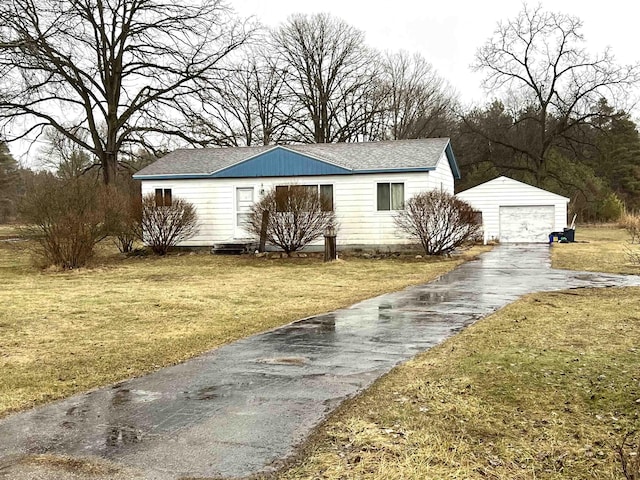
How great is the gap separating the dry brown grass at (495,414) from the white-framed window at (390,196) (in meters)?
13.6

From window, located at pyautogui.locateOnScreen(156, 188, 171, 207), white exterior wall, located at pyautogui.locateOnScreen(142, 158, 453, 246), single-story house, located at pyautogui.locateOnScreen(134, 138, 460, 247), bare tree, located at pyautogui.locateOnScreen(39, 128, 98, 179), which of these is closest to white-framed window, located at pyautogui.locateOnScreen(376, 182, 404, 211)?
single-story house, located at pyautogui.locateOnScreen(134, 138, 460, 247)

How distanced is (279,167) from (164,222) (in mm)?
4503

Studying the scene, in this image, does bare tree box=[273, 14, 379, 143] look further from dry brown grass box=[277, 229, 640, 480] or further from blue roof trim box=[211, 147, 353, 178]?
dry brown grass box=[277, 229, 640, 480]

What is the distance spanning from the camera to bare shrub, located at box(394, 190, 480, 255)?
18547 mm

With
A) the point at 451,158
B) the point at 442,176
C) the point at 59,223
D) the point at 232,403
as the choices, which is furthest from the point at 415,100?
the point at 232,403

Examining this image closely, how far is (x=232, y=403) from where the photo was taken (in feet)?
15.6

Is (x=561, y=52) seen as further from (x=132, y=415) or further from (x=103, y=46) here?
(x=132, y=415)

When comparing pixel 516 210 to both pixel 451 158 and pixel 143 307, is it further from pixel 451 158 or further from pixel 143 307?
pixel 143 307

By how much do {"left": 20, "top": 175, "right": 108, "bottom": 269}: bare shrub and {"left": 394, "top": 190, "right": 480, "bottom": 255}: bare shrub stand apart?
32.1ft

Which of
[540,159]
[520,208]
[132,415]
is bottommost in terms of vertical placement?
[132,415]

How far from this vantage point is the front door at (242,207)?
2169 cm

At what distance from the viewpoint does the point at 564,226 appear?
1097 inches

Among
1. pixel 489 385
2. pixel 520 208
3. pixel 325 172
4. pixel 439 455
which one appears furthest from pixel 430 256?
pixel 439 455

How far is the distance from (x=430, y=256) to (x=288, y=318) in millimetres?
11242
